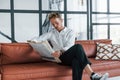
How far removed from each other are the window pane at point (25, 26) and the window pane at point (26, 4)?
0.39 ft

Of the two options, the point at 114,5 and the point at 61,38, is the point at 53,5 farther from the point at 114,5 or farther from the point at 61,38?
the point at 114,5

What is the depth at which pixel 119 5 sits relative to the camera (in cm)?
484

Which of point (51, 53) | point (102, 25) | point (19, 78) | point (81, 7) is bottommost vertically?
point (19, 78)

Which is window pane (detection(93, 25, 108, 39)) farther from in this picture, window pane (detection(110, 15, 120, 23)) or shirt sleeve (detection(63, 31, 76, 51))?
shirt sleeve (detection(63, 31, 76, 51))

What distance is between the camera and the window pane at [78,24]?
167 inches

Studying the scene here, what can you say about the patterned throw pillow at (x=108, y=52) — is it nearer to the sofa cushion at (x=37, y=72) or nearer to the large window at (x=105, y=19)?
the sofa cushion at (x=37, y=72)

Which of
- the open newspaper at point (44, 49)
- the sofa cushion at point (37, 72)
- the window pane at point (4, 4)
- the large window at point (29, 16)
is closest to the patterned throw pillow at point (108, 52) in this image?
the sofa cushion at point (37, 72)

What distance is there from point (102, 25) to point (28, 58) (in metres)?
1.99

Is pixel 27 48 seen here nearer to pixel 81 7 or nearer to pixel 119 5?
pixel 81 7

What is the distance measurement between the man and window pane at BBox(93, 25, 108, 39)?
1477 mm

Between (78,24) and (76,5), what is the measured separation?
1.20 feet

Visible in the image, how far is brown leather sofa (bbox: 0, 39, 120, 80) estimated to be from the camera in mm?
2664

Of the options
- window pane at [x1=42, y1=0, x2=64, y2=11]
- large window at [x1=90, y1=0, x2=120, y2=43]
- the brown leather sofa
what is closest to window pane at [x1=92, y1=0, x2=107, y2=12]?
large window at [x1=90, y1=0, x2=120, y2=43]

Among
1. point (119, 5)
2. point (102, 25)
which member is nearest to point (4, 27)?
point (102, 25)
